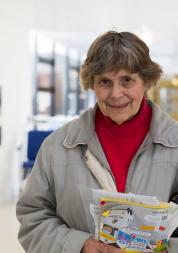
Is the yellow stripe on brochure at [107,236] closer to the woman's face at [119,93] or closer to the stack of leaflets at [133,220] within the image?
the stack of leaflets at [133,220]

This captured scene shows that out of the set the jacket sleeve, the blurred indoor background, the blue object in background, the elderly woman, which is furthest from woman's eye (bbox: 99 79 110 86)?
the blurred indoor background

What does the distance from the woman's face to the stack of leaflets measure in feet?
1.17

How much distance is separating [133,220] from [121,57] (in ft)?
1.93

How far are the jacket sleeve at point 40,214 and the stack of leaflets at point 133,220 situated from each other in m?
0.18

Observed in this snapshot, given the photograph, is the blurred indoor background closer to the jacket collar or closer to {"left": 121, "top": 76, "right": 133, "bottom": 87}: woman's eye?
the jacket collar

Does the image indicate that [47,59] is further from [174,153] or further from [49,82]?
[174,153]

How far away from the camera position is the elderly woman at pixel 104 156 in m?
1.66

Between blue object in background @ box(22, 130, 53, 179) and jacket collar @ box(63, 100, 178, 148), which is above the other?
jacket collar @ box(63, 100, 178, 148)

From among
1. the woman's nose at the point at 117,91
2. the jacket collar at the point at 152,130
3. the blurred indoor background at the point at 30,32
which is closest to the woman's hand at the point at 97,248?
the jacket collar at the point at 152,130

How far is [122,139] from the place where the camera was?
177 centimetres

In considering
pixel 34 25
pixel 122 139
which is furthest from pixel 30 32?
pixel 122 139

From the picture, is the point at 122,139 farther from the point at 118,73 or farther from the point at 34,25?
the point at 34,25

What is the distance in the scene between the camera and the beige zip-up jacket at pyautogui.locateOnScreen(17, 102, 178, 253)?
167 cm

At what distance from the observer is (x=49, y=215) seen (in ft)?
5.83
